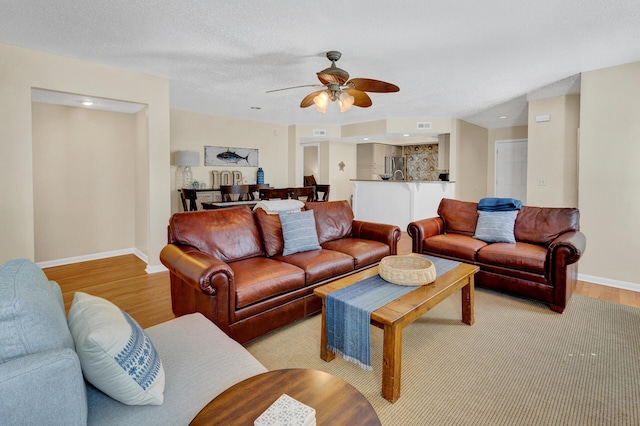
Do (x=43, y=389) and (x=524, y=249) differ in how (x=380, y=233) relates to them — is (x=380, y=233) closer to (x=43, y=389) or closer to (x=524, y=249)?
(x=524, y=249)

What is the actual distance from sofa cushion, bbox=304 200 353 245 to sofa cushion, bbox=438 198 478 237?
1.32m

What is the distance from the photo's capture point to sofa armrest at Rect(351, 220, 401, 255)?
3557 mm

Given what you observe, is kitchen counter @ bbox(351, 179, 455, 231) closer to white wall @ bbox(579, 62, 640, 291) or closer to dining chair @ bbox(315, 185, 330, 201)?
dining chair @ bbox(315, 185, 330, 201)

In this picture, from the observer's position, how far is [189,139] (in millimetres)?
6078

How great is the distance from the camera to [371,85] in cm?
319

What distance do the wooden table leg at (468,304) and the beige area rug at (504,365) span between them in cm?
7

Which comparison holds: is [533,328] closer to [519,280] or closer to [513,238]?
[519,280]

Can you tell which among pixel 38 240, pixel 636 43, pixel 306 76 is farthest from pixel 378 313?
pixel 38 240

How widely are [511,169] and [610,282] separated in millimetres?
4300

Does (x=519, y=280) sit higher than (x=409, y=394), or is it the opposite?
(x=519, y=280)

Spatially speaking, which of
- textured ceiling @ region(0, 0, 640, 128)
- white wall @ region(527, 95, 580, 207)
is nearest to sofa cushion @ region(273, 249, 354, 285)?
textured ceiling @ region(0, 0, 640, 128)

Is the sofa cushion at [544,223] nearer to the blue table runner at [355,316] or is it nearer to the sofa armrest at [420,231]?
the sofa armrest at [420,231]

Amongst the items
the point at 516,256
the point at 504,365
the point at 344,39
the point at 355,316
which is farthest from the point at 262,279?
the point at 516,256

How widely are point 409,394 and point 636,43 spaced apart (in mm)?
3739
